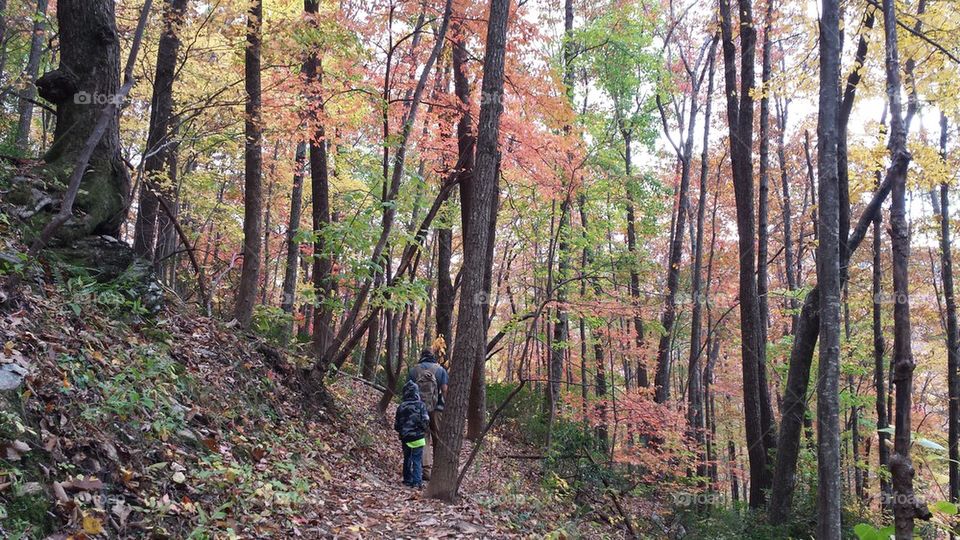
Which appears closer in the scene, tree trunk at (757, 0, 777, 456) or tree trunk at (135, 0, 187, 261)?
tree trunk at (135, 0, 187, 261)

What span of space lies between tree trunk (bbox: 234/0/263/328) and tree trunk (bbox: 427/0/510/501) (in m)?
3.78

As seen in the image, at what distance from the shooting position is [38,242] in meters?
4.54

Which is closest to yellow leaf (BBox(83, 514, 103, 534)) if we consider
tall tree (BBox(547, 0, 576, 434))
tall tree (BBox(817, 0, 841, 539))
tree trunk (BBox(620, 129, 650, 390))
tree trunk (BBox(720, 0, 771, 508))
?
tall tree (BBox(817, 0, 841, 539))

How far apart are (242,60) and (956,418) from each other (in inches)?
678

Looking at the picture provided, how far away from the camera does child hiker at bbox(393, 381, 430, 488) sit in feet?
25.3

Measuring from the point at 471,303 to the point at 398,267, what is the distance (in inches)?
147

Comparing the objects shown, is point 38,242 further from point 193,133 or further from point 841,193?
point 841,193

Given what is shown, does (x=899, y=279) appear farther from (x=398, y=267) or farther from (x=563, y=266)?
(x=563, y=266)

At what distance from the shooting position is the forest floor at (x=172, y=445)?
10.6ft

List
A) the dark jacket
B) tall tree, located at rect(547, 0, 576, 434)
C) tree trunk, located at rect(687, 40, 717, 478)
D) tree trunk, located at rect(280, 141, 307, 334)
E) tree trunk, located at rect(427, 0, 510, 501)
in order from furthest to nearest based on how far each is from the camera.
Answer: tree trunk, located at rect(687, 40, 717, 478), tall tree, located at rect(547, 0, 576, 434), tree trunk, located at rect(280, 141, 307, 334), the dark jacket, tree trunk, located at rect(427, 0, 510, 501)

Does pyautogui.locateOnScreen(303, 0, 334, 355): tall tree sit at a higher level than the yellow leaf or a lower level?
higher

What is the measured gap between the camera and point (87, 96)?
6141mm

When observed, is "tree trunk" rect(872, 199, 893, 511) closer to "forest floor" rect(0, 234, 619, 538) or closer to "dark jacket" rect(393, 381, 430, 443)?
"forest floor" rect(0, 234, 619, 538)

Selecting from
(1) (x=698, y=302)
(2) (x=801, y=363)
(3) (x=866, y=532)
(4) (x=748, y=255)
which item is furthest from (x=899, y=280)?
(1) (x=698, y=302)
